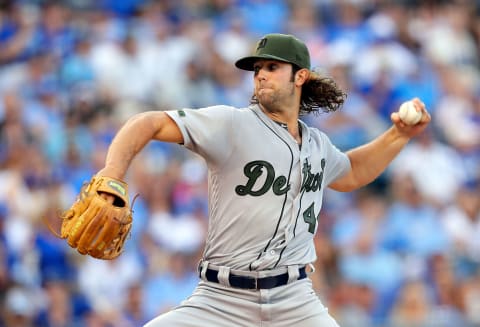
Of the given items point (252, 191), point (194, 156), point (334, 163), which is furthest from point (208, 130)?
point (194, 156)

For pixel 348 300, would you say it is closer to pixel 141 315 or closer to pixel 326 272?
pixel 326 272

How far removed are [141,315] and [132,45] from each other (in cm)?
331

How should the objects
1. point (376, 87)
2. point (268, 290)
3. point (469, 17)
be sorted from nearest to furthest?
point (268, 290)
point (376, 87)
point (469, 17)

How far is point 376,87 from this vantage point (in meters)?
9.55

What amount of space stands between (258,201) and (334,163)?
72cm

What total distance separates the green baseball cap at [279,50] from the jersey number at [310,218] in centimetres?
71

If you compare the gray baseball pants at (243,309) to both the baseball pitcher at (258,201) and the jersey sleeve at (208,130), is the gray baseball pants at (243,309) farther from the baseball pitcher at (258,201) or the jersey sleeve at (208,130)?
the jersey sleeve at (208,130)

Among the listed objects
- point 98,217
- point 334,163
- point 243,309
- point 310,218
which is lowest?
point 243,309

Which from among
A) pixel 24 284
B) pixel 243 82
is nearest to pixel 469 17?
pixel 243 82

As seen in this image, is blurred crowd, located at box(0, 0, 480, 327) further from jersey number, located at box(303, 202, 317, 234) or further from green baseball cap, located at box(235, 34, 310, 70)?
green baseball cap, located at box(235, 34, 310, 70)

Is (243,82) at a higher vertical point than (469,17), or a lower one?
lower

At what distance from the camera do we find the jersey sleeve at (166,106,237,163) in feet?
13.5

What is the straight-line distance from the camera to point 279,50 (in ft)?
14.8

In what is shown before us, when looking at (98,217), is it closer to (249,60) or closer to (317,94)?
(249,60)
